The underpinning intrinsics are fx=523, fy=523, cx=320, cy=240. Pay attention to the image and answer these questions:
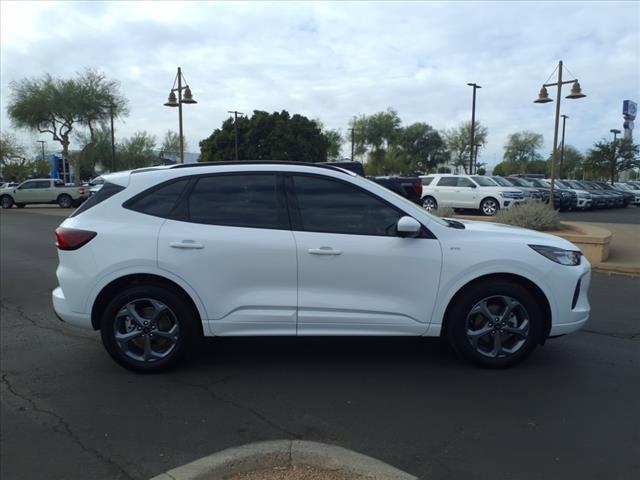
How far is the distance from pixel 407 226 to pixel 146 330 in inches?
90.2

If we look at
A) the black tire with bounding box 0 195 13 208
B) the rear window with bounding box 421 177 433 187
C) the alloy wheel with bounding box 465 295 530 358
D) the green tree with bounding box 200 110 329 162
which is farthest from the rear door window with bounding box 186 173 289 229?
the green tree with bounding box 200 110 329 162

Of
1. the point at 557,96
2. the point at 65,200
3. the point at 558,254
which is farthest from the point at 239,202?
the point at 65,200

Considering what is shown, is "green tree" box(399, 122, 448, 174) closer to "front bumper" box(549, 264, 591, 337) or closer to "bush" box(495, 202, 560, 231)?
"bush" box(495, 202, 560, 231)

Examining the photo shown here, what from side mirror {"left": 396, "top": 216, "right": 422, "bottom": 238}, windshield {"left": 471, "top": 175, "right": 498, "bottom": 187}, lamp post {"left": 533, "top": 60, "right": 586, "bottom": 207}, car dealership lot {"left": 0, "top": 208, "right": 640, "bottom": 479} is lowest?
car dealership lot {"left": 0, "top": 208, "right": 640, "bottom": 479}

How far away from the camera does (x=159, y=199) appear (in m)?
4.41

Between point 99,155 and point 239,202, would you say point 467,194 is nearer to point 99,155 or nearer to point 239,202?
point 239,202

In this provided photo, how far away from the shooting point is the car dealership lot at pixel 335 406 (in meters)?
3.09

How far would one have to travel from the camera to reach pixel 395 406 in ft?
12.3

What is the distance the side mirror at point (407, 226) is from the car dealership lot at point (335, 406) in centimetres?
120

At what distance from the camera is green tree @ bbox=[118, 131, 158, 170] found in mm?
71062

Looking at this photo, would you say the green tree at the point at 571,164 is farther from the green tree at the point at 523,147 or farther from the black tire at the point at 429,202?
the black tire at the point at 429,202

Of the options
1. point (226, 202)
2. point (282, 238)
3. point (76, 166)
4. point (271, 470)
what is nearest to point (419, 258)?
point (282, 238)

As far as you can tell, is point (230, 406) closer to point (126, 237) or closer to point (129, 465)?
point (129, 465)

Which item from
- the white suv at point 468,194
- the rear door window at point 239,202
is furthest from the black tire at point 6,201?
the rear door window at point 239,202
